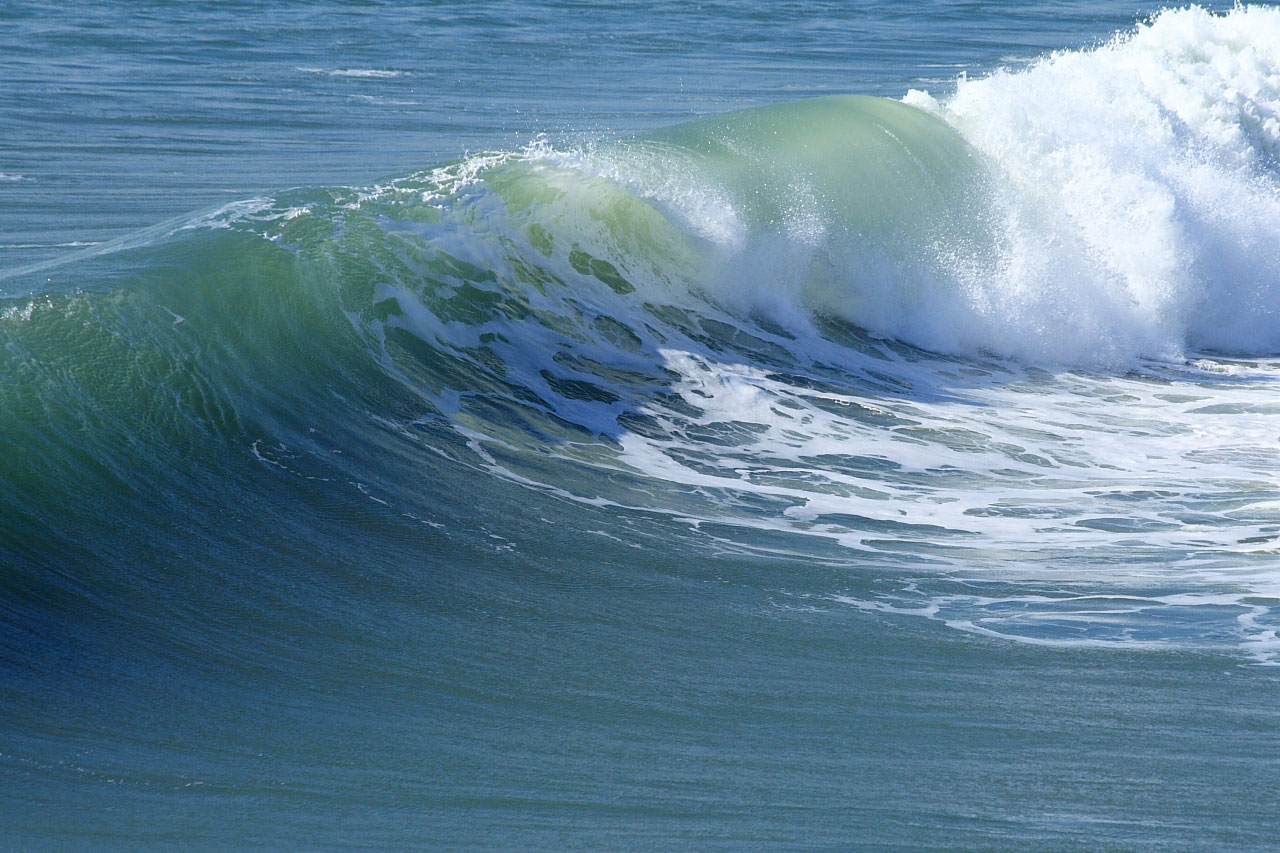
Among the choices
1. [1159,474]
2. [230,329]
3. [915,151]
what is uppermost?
[915,151]

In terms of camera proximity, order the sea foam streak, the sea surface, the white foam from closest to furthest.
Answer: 1. the sea surface
2. the sea foam streak
3. the white foam

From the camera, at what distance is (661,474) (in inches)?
258

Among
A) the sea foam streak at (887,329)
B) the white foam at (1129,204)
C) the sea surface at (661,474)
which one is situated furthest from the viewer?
the white foam at (1129,204)

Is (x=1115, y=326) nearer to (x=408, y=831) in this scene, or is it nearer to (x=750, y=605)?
(x=750, y=605)

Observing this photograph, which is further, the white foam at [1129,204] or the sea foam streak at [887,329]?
the white foam at [1129,204]

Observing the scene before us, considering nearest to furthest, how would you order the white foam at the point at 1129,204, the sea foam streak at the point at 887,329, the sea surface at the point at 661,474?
the sea surface at the point at 661,474 < the sea foam streak at the point at 887,329 < the white foam at the point at 1129,204

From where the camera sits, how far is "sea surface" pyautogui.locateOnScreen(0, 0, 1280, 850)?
3.57 m

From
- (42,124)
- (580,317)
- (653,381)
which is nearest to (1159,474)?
(653,381)

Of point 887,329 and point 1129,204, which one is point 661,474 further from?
point 1129,204

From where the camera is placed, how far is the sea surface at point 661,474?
140 inches

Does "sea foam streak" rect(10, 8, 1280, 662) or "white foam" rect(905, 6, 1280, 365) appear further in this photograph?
"white foam" rect(905, 6, 1280, 365)

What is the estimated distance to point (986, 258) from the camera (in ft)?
34.3

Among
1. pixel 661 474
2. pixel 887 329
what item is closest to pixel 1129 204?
pixel 887 329

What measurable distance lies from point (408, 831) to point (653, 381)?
4.85 m
